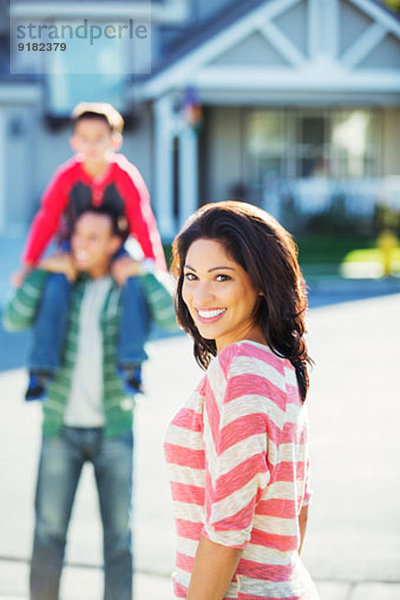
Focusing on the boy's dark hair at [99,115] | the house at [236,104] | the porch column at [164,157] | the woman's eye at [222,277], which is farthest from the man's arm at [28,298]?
the porch column at [164,157]

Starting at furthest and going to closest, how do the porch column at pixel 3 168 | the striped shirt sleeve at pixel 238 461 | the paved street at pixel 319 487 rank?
1. the porch column at pixel 3 168
2. the paved street at pixel 319 487
3. the striped shirt sleeve at pixel 238 461

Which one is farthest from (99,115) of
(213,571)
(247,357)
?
(213,571)

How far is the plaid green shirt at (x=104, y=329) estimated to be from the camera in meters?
3.47

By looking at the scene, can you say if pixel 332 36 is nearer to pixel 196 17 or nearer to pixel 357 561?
pixel 196 17

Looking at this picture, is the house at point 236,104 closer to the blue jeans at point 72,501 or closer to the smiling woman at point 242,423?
the blue jeans at point 72,501

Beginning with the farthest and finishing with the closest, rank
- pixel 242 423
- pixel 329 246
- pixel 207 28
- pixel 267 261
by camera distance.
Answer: pixel 207 28 → pixel 329 246 → pixel 267 261 → pixel 242 423

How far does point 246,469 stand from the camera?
6.20ft

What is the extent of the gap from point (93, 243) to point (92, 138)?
67 cm

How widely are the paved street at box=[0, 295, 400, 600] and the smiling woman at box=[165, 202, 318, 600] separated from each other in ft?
7.59

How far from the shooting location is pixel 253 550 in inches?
Answer: 77.7

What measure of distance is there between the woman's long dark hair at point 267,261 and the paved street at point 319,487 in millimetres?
2410

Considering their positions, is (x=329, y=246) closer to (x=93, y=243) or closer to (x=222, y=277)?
(x=93, y=243)

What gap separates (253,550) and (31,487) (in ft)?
13.2

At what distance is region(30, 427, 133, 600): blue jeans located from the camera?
3.46 m
